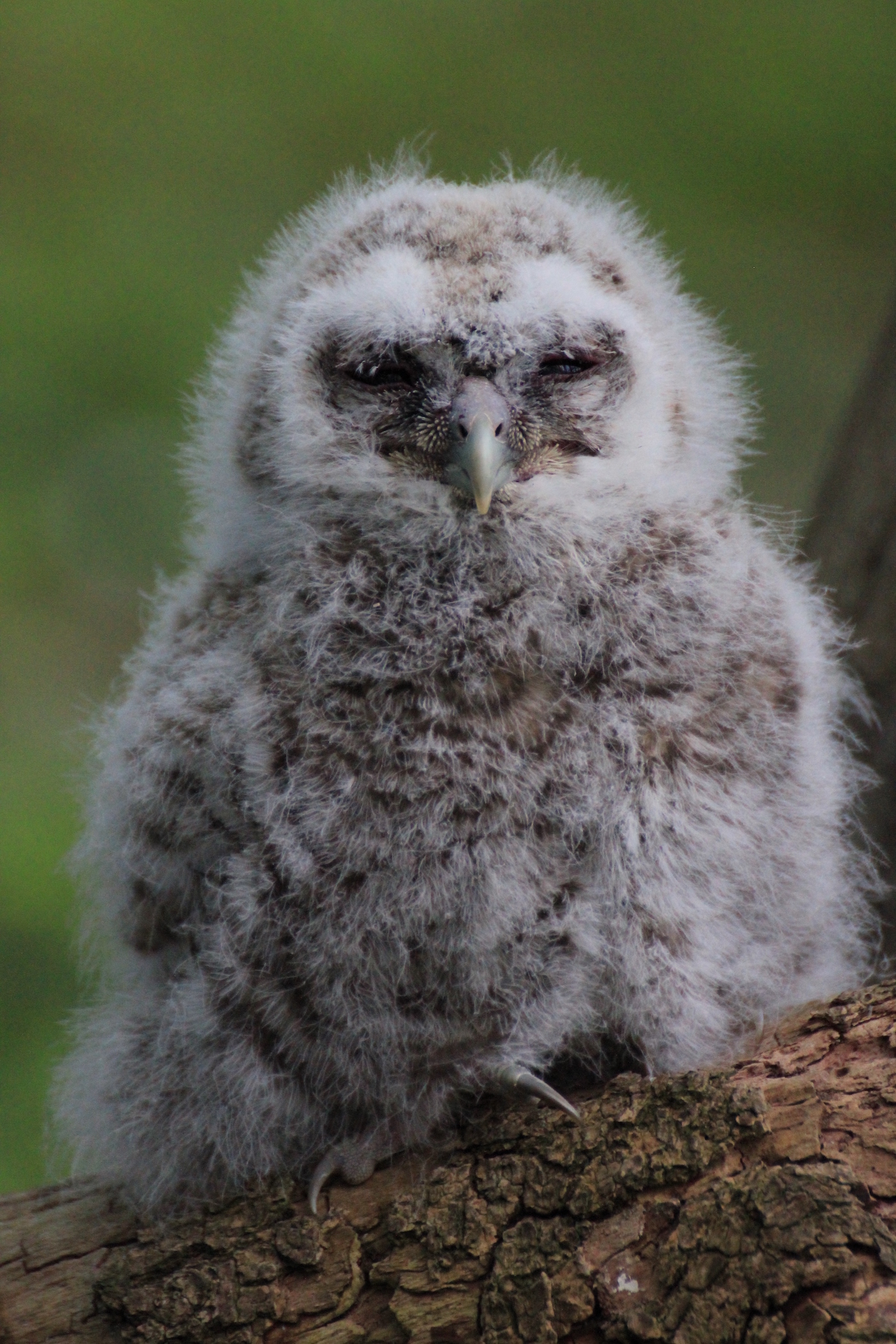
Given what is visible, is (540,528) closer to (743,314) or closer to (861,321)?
(743,314)

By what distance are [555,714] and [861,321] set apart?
9.07ft

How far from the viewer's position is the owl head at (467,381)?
1.79m

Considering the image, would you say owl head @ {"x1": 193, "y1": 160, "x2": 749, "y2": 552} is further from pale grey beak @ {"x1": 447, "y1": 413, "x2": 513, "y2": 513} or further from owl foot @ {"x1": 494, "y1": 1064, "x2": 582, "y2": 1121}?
owl foot @ {"x1": 494, "y1": 1064, "x2": 582, "y2": 1121}

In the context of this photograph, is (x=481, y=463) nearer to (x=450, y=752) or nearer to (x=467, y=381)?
(x=467, y=381)

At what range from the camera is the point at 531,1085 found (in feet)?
5.18

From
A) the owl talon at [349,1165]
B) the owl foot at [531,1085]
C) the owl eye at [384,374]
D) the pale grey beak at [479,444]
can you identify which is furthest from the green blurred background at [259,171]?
the owl foot at [531,1085]

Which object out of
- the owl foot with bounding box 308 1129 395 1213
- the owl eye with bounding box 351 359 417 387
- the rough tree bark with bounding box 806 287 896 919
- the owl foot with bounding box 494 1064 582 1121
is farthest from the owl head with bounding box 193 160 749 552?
the owl foot with bounding box 308 1129 395 1213

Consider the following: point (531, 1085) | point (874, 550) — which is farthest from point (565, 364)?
point (531, 1085)

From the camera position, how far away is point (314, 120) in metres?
3.59

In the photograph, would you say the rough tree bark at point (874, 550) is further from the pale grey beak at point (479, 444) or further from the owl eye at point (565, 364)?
the pale grey beak at point (479, 444)

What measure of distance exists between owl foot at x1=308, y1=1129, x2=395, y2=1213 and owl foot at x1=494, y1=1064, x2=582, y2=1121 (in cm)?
20

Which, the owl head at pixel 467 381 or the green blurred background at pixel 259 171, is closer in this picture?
the owl head at pixel 467 381

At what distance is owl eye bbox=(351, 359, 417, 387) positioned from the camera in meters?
1.82

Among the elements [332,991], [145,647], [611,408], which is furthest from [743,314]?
[332,991]
